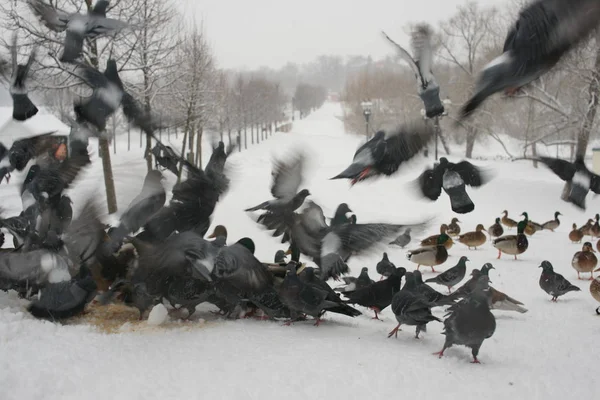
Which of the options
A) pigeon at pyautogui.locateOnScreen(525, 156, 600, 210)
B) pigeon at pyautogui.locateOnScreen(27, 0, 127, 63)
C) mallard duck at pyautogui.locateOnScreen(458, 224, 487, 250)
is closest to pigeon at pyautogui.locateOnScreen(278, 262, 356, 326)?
pigeon at pyautogui.locateOnScreen(525, 156, 600, 210)

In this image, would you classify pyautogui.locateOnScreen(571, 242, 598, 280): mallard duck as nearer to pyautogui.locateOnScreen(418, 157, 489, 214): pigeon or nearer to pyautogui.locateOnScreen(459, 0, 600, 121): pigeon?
pyautogui.locateOnScreen(418, 157, 489, 214): pigeon

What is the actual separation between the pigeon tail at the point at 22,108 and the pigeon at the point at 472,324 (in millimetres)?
3946

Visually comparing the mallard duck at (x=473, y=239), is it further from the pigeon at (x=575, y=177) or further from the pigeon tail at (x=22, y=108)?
the pigeon tail at (x=22, y=108)

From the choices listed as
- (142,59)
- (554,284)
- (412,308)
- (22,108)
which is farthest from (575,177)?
(142,59)

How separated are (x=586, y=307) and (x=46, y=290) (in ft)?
22.0

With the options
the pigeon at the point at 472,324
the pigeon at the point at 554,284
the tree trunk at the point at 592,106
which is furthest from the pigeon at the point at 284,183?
the tree trunk at the point at 592,106

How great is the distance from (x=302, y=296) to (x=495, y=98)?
3.78 m

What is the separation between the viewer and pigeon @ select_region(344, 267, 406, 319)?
A: 231 inches

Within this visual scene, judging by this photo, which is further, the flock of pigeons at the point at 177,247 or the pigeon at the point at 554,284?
the pigeon at the point at 554,284

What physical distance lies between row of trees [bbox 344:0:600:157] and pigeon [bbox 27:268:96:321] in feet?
11.7

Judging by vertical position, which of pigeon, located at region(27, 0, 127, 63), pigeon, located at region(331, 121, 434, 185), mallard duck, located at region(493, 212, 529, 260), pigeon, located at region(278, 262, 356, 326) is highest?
pigeon, located at region(27, 0, 127, 63)

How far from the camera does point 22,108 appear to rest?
4098 millimetres

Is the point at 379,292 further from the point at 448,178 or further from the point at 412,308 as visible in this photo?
the point at 448,178

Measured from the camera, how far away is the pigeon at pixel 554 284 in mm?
7094
